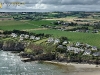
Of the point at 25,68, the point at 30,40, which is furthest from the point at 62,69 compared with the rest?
the point at 30,40

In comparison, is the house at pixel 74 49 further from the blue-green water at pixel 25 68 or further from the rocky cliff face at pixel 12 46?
the rocky cliff face at pixel 12 46

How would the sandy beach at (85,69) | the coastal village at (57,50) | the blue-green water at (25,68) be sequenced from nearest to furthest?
Result: the blue-green water at (25,68) < the sandy beach at (85,69) < the coastal village at (57,50)

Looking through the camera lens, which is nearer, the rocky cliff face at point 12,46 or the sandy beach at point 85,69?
the sandy beach at point 85,69

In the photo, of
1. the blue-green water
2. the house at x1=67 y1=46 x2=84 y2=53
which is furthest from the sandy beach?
the house at x1=67 y1=46 x2=84 y2=53

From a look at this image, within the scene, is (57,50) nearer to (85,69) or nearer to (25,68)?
(85,69)

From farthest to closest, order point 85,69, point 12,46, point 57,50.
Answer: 1. point 12,46
2. point 57,50
3. point 85,69

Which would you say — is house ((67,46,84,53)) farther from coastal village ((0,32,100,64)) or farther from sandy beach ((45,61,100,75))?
sandy beach ((45,61,100,75))

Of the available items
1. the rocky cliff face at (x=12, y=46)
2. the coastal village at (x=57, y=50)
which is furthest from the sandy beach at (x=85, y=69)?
the rocky cliff face at (x=12, y=46)

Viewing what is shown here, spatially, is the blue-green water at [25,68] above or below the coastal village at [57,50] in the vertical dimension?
below

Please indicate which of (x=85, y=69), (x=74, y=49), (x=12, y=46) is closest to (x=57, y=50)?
(x=74, y=49)
